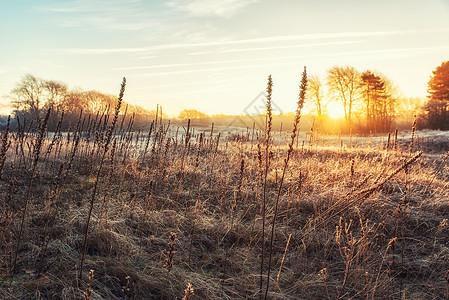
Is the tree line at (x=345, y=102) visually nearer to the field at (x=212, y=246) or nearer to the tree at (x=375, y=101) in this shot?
the tree at (x=375, y=101)

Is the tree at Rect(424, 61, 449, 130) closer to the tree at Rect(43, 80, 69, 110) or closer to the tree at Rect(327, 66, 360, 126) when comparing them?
the tree at Rect(327, 66, 360, 126)

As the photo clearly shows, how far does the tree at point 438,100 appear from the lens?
27984 mm

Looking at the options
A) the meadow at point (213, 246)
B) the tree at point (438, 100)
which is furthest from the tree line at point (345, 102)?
the meadow at point (213, 246)

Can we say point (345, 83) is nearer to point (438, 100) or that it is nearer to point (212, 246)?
point (438, 100)

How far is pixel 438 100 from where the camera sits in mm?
32062

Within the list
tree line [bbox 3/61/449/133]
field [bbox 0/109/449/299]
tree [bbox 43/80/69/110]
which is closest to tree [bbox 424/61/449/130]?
tree line [bbox 3/61/449/133]

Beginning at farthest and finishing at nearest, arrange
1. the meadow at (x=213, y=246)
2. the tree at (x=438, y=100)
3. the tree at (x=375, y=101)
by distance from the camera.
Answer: the tree at (x=375, y=101) → the tree at (x=438, y=100) → the meadow at (x=213, y=246)

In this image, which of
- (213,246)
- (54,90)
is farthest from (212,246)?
(54,90)

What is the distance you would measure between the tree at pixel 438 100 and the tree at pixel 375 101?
15.8 feet

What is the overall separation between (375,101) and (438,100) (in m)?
6.99

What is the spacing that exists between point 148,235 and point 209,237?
84 centimetres

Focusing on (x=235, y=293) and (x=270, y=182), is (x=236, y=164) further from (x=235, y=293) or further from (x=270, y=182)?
(x=235, y=293)

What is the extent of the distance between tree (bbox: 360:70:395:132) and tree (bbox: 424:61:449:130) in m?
4.80

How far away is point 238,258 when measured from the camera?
9.76 ft
